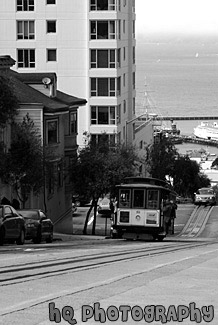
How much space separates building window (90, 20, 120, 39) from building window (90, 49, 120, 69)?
119 centimetres

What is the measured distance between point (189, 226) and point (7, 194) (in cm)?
1305

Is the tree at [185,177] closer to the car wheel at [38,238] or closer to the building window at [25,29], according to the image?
the building window at [25,29]

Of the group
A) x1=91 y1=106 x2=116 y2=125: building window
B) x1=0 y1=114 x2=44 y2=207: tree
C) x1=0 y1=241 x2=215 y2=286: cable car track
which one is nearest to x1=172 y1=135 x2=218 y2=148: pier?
x1=91 y1=106 x2=116 y2=125: building window

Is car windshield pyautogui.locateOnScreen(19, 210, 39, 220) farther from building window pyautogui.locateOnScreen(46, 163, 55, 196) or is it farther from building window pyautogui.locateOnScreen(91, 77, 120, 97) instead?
building window pyautogui.locateOnScreen(91, 77, 120, 97)

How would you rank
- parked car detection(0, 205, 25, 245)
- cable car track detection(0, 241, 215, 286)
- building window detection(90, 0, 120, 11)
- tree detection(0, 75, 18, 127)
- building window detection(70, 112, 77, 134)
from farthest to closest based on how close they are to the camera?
building window detection(90, 0, 120, 11), building window detection(70, 112, 77, 134), tree detection(0, 75, 18, 127), parked car detection(0, 205, 25, 245), cable car track detection(0, 241, 215, 286)

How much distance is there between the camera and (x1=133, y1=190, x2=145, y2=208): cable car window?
37.5m

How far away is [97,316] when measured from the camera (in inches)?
421

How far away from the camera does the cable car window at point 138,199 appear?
123 feet

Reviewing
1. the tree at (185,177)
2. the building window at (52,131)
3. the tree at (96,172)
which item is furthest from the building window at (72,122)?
the tree at (185,177)

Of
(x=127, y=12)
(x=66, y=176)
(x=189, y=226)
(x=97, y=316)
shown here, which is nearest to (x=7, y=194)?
(x=66, y=176)

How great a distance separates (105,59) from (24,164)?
3805 cm

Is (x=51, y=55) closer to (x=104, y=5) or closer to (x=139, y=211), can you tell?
(x=104, y=5)

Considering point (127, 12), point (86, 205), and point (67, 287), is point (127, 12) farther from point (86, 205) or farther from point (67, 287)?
point (67, 287)

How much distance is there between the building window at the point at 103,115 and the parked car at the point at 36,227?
137 ft
